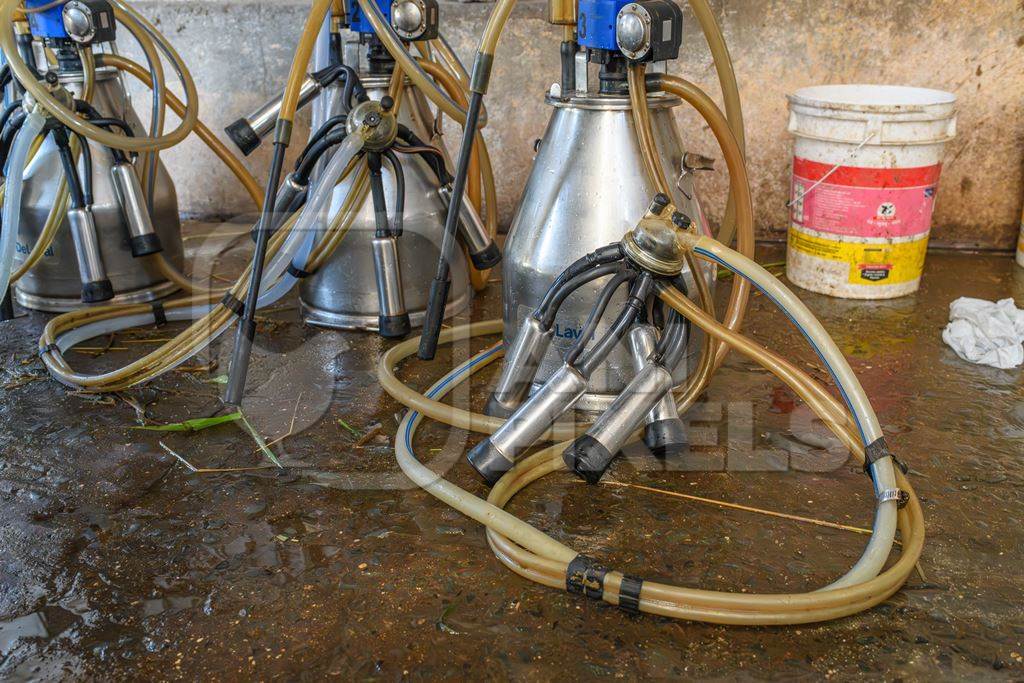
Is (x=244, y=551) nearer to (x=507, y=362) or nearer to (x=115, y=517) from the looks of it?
(x=115, y=517)

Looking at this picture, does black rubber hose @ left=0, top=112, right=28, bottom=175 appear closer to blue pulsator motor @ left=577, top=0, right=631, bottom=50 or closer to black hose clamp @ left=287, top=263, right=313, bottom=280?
black hose clamp @ left=287, top=263, right=313, bottom=280

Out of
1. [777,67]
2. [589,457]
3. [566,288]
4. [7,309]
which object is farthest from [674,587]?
[777,67]

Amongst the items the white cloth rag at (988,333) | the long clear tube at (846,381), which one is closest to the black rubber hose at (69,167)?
the long clear tube at (846,381)

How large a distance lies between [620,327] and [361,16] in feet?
2.70

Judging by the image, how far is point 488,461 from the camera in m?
1.23

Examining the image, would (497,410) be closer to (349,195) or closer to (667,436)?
(667,436)

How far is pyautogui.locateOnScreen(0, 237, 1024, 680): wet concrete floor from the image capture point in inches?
38.7

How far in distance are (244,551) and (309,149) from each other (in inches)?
30.8

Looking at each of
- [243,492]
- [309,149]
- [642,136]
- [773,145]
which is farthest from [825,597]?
[773,145]

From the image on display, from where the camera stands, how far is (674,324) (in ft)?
4.17

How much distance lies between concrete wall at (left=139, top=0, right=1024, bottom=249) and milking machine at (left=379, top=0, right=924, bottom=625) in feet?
2.79

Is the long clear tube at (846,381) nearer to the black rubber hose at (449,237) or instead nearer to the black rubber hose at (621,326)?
the black rubber hose at (621,326)

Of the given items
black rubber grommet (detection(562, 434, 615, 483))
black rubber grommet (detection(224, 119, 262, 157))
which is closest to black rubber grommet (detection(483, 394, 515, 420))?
black rubber grommet (detection(562, 434, 615, 483))

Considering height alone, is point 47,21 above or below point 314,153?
above
